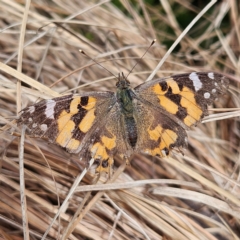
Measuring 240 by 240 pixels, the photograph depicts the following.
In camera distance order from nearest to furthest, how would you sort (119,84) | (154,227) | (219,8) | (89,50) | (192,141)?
(154,227), (119,84), (192,141), (89,50), (219,8)

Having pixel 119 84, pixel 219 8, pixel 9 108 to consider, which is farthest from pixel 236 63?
pixel 9 108

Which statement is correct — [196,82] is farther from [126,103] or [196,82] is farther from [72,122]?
[72,122]

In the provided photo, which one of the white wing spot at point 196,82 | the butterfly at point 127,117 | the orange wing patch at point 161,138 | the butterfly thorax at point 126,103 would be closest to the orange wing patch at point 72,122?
the butterfly at point 127,117

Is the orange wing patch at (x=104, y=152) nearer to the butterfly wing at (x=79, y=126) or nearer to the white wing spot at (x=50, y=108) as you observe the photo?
the butterfly wing at (x=79, y=126)

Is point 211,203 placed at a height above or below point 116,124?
below

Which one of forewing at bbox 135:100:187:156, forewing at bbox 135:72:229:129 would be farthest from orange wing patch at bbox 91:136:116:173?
forewing at bbox 135:72:229:129

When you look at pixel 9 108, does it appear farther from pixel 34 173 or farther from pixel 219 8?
pixel 219 8

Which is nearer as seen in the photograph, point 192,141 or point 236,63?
point 192,141
